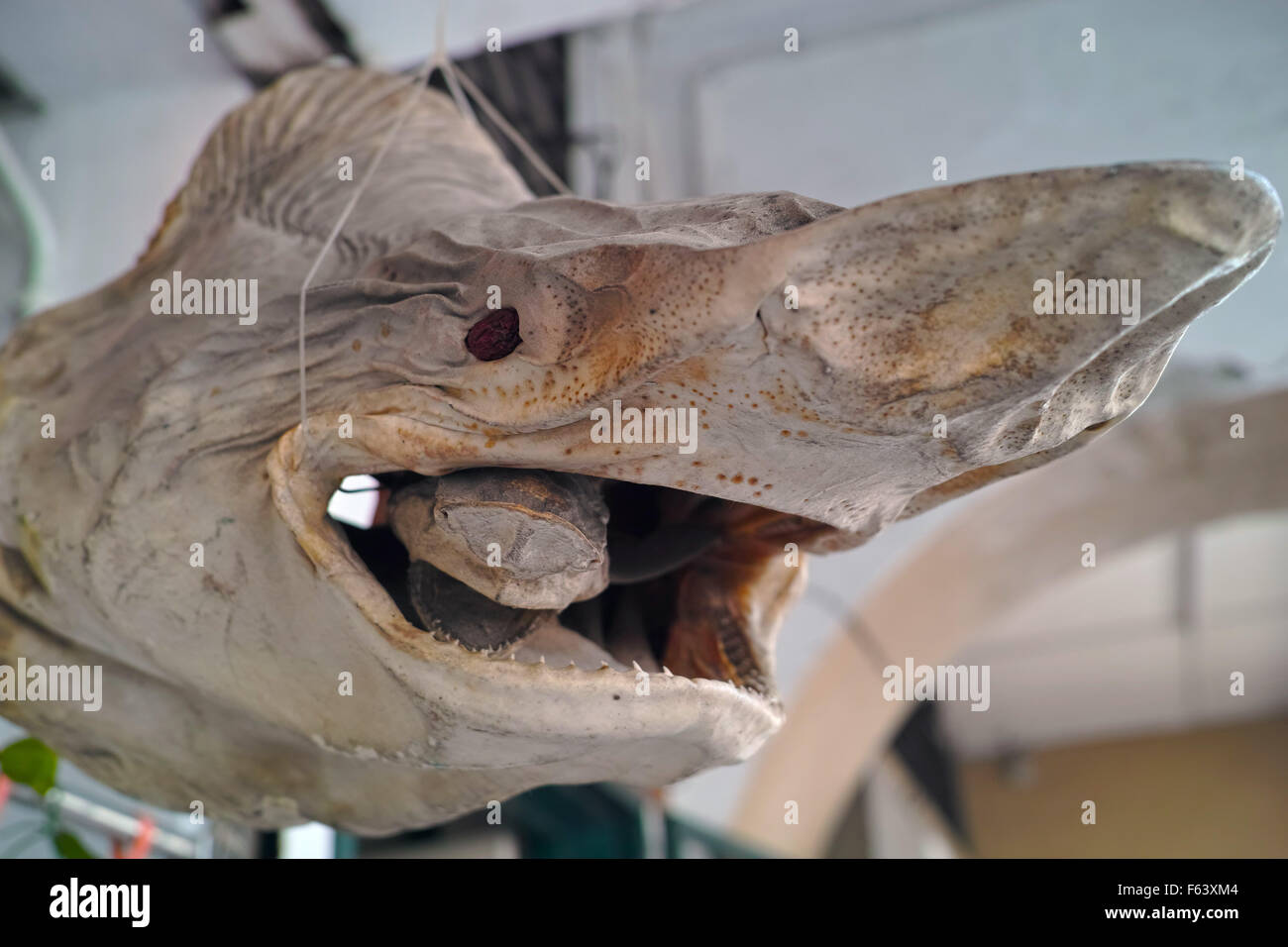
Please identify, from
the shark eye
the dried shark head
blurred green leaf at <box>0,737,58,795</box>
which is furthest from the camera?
blurred green leaf at <box>0,737,58,795</box>

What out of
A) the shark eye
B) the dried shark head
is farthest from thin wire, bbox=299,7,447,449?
the shark eye

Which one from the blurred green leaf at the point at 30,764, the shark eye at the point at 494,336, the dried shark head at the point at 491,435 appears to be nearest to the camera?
the dried shark head at the point at 491,435

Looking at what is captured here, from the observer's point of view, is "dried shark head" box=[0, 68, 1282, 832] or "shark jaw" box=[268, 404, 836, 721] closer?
"dried shark head" box=[0, 68, 1282, 832]

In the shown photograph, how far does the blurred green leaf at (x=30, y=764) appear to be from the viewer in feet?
3.50

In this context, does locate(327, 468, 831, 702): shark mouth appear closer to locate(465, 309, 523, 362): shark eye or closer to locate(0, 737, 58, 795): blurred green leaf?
locate(465, 309, 523, 362): shark eye

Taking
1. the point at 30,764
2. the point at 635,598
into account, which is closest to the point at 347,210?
the point at 635,598

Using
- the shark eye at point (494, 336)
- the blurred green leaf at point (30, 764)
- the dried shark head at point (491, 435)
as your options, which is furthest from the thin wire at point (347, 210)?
the blurred green leaf at point (30, 764)

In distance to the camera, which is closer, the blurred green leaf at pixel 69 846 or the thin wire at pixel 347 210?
the thin wire at pixel 347 210

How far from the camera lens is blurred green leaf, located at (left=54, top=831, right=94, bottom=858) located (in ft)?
3.61

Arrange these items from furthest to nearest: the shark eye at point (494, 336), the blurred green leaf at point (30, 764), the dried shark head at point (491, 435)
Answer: the blurred green leaf at point (30, 764), the shark eye at point (494, 336), the dried shark head at point (491, 435)

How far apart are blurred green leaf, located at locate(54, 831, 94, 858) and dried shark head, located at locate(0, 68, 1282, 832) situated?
17 centimetres

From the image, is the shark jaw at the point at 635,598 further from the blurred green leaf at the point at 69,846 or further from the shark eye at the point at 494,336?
the blurred green leaf at the point at 69,846

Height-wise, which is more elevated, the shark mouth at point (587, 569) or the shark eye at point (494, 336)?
the shark eye at point (494, 336)

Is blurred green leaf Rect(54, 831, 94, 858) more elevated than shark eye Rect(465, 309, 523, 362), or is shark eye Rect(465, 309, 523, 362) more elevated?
shark eye Rect(465, 309, 523, 362)
